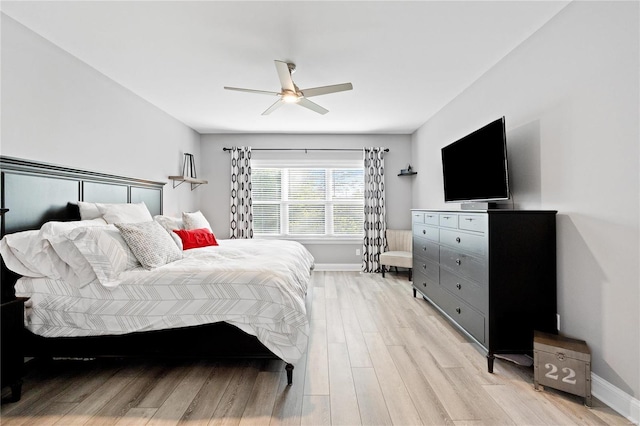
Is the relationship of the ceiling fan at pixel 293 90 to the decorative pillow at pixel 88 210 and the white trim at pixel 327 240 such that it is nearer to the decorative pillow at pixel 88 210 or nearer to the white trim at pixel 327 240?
the decorative pillow at pixel 88 210

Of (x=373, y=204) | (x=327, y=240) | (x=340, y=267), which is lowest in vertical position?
(x=340, y=267)

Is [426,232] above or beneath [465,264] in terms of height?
above

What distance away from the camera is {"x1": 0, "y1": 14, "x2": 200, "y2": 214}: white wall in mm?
2205

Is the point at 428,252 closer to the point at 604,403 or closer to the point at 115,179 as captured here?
the point at 604,403

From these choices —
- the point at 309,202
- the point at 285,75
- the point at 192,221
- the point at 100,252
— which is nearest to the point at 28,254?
the point at 100,252

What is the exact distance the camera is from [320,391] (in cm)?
194

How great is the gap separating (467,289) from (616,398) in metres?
1.01

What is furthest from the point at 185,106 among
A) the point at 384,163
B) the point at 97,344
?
the point at 384,163

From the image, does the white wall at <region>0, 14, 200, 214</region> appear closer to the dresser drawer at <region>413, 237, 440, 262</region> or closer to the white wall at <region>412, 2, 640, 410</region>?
the dresser drawer at <region>413, 237, 440, 262</region>

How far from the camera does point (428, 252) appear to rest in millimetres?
3461

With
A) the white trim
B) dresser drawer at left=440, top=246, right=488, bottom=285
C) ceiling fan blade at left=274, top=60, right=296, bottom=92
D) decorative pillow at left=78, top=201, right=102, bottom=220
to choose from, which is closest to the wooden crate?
dresser drawer at left=440, top=246, right=488, bottom=285

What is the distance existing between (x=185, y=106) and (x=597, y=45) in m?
4.17

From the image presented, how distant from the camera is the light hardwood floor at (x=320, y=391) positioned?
1698mm

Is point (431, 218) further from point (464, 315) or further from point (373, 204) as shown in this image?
point (373, 204)
